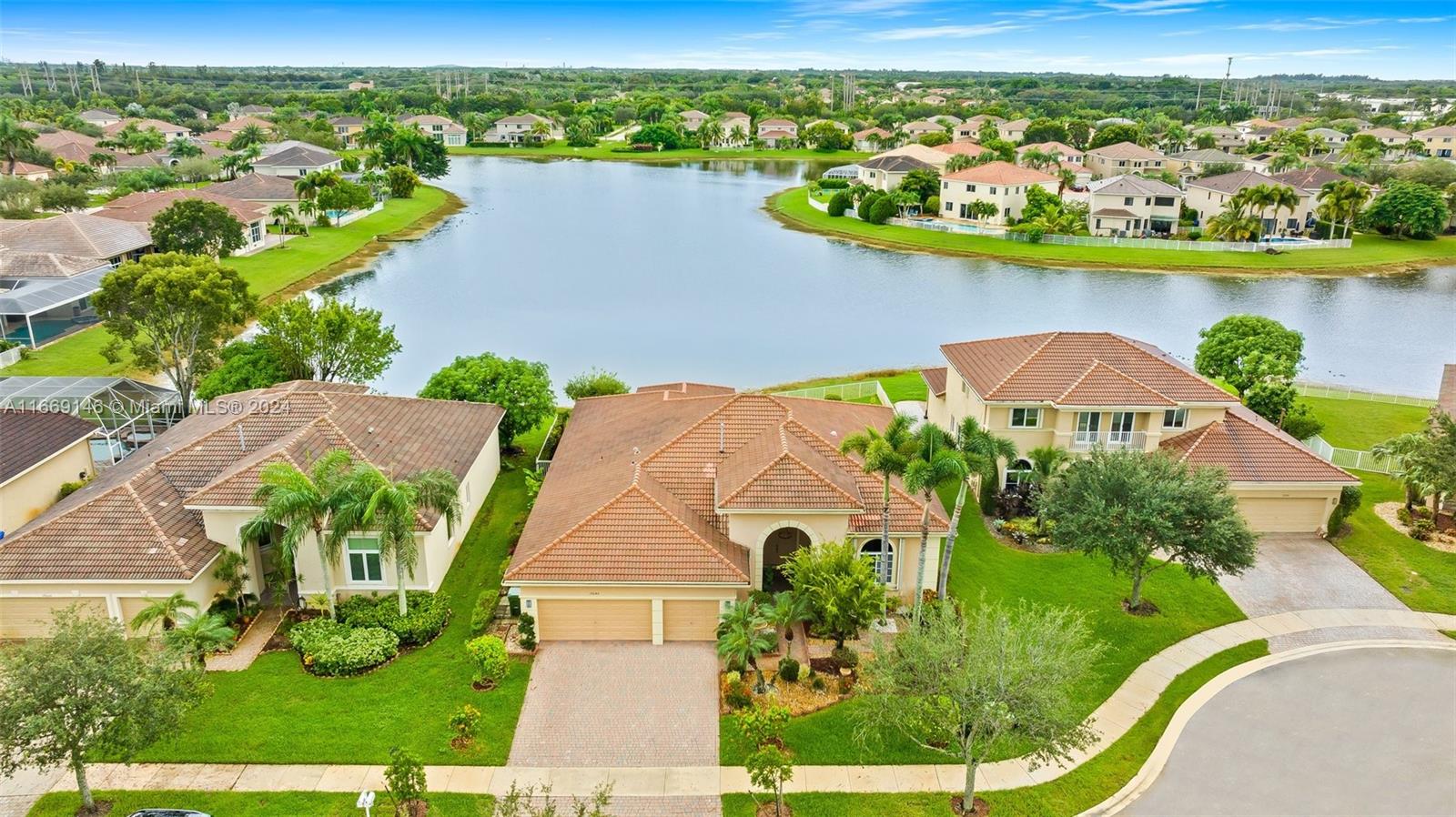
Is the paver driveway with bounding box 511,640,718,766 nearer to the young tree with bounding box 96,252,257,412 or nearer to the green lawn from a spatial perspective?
the young tree with bounding box 96,252,257,412

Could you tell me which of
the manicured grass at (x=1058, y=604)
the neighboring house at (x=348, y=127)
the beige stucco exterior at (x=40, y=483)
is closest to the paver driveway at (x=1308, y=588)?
the manicured grass at (x=1058, y=604)

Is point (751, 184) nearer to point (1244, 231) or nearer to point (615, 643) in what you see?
point (1244, 231)

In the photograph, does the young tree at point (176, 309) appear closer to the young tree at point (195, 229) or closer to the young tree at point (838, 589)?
the young tree at point (195, 229)

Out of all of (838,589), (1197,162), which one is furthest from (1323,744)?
(1197,162)

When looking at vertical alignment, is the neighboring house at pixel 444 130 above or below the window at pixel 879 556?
above

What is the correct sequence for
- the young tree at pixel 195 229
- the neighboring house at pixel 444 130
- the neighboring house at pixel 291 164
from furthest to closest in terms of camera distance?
the neighboring house at pixel 444 130
the neighboring house at pixel 291 164
the young tree at pixel 195 229

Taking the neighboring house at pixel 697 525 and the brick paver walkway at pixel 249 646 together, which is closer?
the brick paver walkway at pixel 249 646

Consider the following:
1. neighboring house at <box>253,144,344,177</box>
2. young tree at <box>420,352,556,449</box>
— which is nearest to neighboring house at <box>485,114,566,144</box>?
neighboring house at <box>253,144,344,177</box>

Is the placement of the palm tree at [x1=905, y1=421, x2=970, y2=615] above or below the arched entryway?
above
